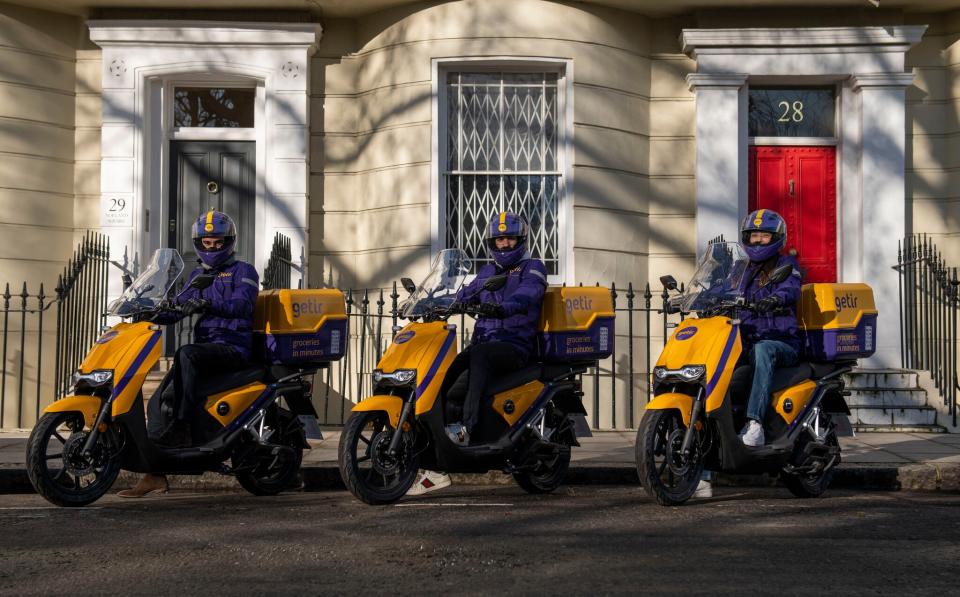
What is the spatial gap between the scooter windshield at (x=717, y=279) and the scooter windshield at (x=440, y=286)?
1411 mm

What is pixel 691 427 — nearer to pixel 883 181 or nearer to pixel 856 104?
pixel 883 181

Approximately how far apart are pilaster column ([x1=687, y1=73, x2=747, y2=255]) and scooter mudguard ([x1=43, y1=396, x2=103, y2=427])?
297 inches

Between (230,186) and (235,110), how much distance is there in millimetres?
820

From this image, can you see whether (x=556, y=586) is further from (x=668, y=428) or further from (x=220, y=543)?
(x=668, y=428)

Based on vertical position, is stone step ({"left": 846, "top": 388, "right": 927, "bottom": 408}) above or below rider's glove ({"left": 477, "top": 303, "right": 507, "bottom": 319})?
below

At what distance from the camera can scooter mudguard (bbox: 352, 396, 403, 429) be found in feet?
25.2

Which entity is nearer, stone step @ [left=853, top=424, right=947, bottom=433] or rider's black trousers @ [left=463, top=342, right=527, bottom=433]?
rider's black trousers @ [left=463, top=342, right=527, bottom=433]

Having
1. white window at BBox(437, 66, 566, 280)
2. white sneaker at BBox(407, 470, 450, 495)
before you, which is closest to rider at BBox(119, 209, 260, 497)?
white sneaker at BBox(407, 470, 450, 495)

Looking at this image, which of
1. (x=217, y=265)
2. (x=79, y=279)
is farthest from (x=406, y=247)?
(x=217, y=265)

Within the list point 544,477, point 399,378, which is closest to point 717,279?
point 544,477

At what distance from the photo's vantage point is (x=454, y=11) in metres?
13.5

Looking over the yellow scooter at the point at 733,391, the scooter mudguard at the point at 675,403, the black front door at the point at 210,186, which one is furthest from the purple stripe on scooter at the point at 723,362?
the black front door at the point at 210,186

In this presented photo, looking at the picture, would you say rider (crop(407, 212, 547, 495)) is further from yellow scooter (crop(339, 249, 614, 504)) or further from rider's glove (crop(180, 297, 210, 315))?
rider's glove (crop(180, 297, 210, 315))

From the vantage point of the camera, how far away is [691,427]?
25.4 feet
